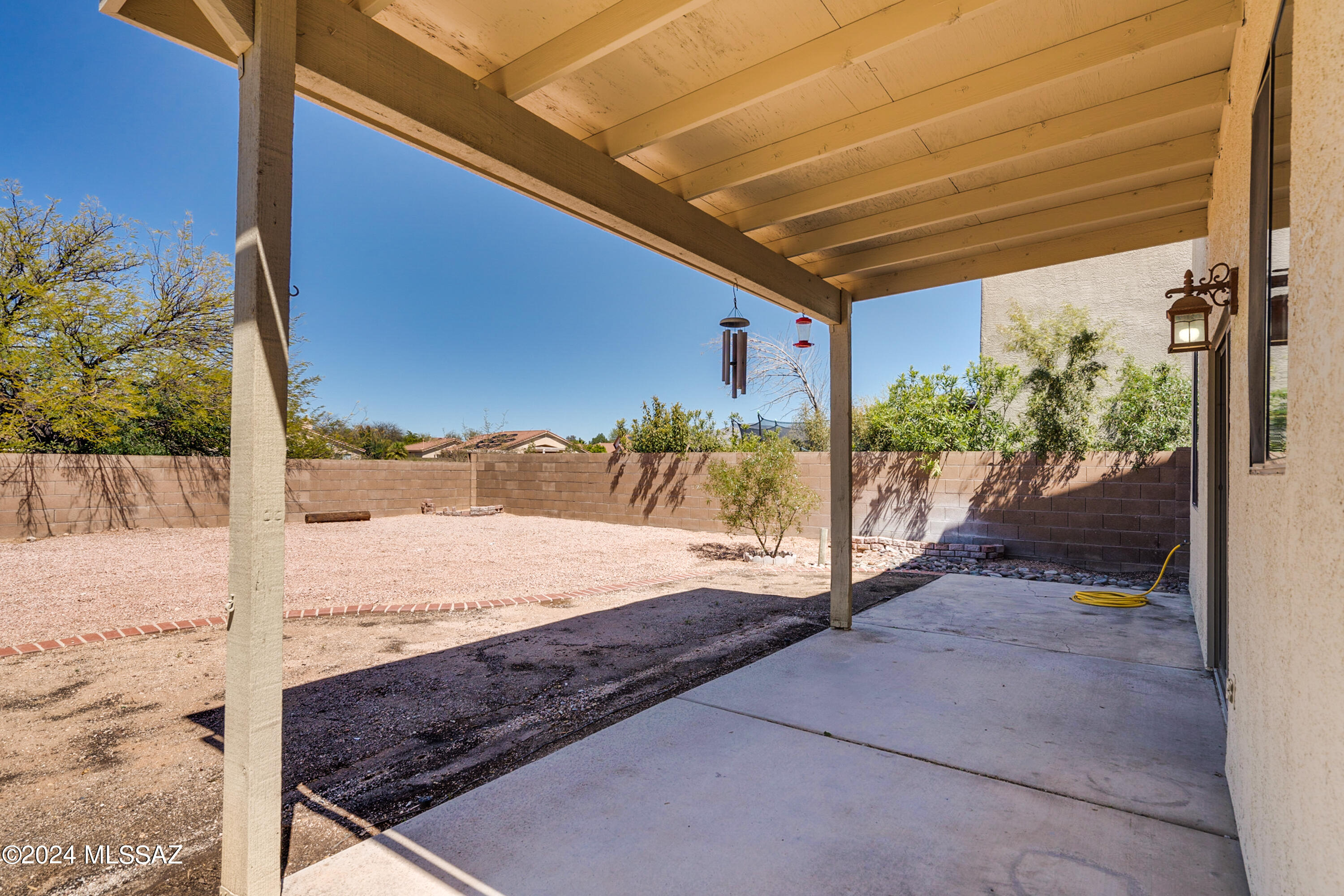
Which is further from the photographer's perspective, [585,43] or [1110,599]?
[1110,599]

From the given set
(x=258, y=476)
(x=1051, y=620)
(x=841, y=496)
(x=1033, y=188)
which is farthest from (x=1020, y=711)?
(x=258, y=476)

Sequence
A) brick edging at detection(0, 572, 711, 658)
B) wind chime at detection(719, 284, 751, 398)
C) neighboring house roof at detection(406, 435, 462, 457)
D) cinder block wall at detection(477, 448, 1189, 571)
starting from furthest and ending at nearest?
neighboring house roof at detection(406, 435, 462, 457) < cinder block wall at detection(477, 448, 1189, 571) < wind chime at detection(719, 284, 751, 398) < brick edging at detection(0, 572, 711, 658)

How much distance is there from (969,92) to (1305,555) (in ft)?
7.02

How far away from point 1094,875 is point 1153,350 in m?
13.2

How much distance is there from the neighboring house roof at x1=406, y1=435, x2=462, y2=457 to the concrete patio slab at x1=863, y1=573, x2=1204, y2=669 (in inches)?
1237

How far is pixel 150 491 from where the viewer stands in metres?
10.5

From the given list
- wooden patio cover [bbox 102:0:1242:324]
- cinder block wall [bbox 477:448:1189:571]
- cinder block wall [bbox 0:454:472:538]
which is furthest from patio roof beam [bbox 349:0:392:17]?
cinder block wall [bbox 0:454:472:538]

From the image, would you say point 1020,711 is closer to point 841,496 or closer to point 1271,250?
point 841,496

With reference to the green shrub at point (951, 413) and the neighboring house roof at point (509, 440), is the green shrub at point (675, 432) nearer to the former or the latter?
the green shrub at point (951, 413)

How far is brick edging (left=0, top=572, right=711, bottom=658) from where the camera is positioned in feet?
14.3

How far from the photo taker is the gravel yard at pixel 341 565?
219 inches

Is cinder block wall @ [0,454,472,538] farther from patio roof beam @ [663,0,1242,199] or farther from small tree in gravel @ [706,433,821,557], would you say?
patio roof beam @ [663,0,1242,199]

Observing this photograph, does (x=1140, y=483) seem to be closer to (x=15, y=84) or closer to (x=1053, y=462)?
(x=1053, y=462)

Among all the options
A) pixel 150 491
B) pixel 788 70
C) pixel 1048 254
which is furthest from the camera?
pixel 150 491
